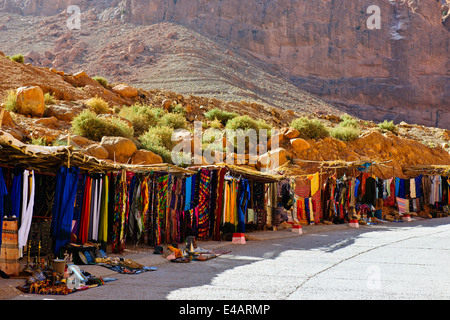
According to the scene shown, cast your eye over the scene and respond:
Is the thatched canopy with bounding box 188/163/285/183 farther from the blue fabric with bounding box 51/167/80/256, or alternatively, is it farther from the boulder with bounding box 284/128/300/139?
the boulder with bounding box 284/128/300/139

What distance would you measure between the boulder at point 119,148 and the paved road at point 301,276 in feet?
22.4

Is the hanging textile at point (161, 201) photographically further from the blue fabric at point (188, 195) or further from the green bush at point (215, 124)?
the green bush at point (215, 124)

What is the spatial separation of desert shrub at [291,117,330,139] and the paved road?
47.5 feet

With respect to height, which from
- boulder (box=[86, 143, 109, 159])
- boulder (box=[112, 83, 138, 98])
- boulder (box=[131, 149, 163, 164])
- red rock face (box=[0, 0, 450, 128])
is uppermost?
red rock face (box=[0, 0, 450, 128])

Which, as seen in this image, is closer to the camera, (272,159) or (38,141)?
(38,141)

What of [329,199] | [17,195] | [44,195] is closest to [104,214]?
[44,195]

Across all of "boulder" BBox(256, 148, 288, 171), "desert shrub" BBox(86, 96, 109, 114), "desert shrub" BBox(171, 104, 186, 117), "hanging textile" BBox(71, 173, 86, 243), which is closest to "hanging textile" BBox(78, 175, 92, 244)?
"hanging textile" BBox(71, 173, 86, 243)

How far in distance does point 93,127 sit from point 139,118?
15.4ft

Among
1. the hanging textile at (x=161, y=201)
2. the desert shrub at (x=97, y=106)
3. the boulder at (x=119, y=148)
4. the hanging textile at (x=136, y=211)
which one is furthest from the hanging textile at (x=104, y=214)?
the desert shrub at (x=97, y=106)

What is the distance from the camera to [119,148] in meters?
16.0

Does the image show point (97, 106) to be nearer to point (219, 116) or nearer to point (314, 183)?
point (219, 116)

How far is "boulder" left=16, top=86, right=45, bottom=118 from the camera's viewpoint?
18906mm

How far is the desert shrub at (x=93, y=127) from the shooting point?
59.4 ft
